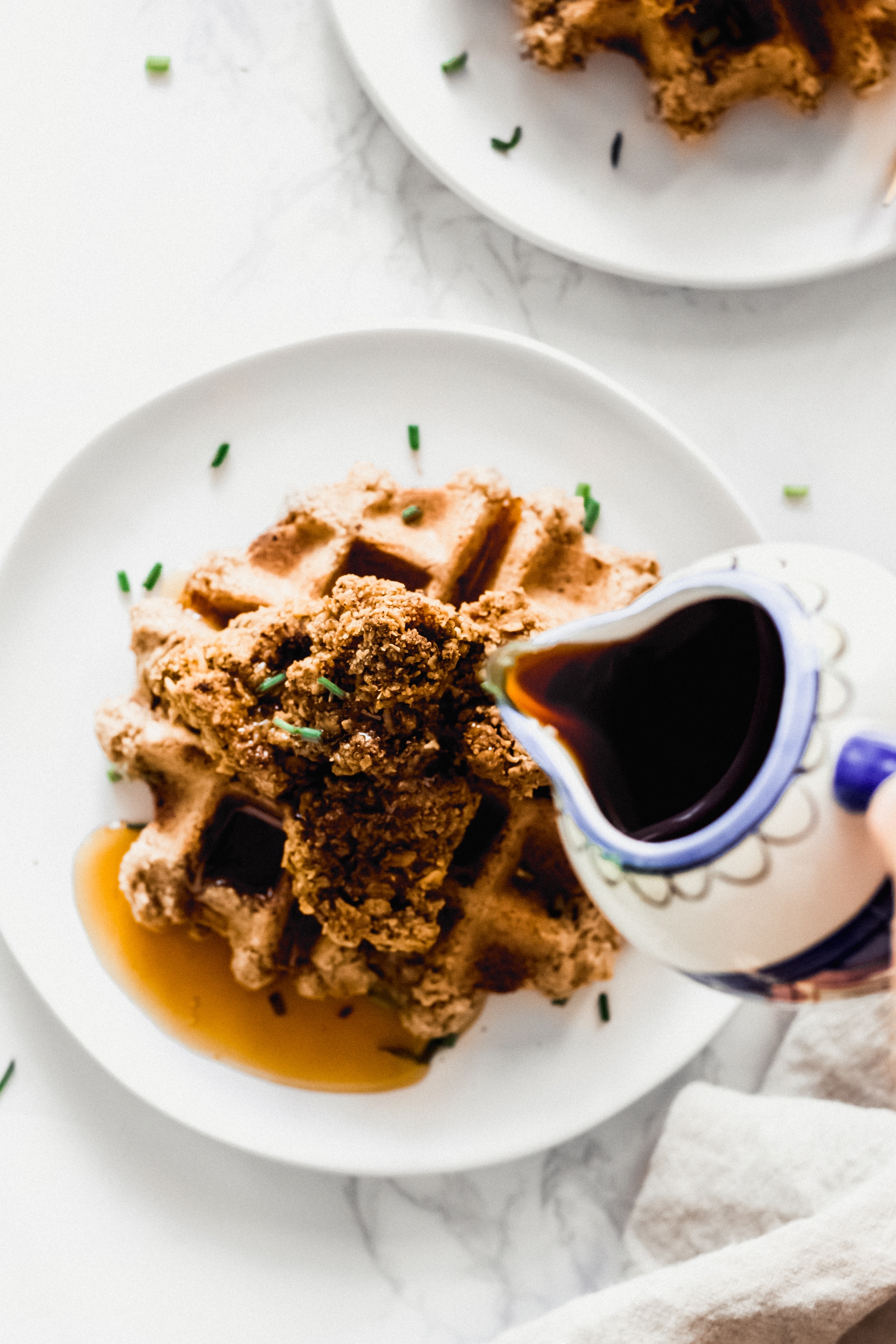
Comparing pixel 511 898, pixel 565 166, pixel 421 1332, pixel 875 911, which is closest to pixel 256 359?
pixel 565 166

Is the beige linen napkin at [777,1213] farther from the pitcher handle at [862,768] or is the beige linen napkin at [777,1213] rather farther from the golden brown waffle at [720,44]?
the golden brown waffle at [720,44]

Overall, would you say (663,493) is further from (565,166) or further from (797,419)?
(565,166)

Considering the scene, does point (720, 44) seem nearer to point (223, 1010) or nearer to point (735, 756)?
point (735, 756)

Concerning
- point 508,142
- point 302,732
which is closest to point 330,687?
point 302,732

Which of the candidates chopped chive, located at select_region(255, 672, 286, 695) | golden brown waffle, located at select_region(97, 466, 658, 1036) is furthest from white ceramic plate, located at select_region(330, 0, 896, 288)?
chopped chive, located at select_region(255, 672, 286, 695)

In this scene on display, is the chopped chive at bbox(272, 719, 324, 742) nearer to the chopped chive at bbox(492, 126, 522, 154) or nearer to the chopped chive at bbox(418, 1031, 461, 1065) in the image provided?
the chopped chive at bbox(418, 1031, 461, 1065)

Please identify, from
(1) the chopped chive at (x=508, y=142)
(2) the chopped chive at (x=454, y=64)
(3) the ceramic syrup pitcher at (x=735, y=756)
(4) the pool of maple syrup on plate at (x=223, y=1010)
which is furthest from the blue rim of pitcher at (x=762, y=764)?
(2) the chopped chive at (x=454, y=64)
